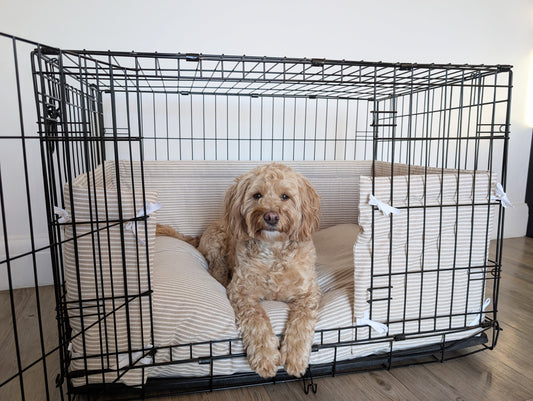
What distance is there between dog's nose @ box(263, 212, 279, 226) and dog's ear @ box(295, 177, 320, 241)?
0.51 feet

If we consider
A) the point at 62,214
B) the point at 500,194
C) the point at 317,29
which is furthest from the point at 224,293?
the point at 317,29

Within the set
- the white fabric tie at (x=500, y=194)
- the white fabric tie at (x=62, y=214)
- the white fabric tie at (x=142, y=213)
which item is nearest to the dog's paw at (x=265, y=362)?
the white fabric tie at (x=142, y=213)

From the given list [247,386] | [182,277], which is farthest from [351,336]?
[182,277]

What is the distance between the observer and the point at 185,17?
2990 millimetres

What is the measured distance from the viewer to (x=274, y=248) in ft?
5.95

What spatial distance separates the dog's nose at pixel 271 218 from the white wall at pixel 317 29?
1932 mm

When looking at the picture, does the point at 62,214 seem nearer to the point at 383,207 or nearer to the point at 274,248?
the point at 274,248

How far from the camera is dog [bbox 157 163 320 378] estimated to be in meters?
1.66

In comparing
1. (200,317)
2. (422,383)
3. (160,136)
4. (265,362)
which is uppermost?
(160,136)

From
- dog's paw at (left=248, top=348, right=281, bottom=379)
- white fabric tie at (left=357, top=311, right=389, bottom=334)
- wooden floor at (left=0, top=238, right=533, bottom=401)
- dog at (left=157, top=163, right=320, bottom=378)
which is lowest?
wooden floor at (left=0, top=238, right=533, bottom=401)

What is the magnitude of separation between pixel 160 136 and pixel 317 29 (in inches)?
62.7

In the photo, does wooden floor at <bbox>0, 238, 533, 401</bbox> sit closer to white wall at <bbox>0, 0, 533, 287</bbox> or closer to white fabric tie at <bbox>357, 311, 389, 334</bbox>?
white fabric tie at <bbox>357, 311, 389, 334</bbox>

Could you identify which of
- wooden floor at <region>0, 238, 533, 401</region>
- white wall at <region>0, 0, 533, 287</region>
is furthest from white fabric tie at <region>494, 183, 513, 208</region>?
white wall at <region>0, 0, 533, 287</region>

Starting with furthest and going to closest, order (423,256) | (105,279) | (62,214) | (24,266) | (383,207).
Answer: (24,266)
(423,256)
(383,207)
(105,279)
(62,214)
